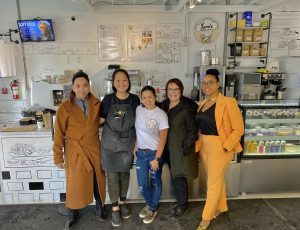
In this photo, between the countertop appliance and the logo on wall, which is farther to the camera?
the logo on wall

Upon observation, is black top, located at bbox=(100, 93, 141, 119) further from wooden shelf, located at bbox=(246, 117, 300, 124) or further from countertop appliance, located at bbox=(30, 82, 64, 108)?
wooden shelf, located at bbox=(246, 117, 300, 124)

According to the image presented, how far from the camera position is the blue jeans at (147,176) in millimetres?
2494

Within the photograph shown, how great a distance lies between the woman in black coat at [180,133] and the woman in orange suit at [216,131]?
0.34 feet

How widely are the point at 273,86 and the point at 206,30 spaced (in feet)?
5.86

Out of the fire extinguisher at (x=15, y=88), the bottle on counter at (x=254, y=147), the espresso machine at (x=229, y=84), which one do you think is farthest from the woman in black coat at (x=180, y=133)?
the fire extinguisher at (x=15, y=88)

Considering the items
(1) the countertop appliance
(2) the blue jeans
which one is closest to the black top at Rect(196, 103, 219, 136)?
(2) the blue jeans

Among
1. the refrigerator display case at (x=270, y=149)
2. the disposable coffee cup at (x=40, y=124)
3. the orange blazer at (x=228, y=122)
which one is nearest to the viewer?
the orange blazer at (x=228, y=122)

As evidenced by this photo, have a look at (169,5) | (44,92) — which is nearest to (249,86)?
(169,5)

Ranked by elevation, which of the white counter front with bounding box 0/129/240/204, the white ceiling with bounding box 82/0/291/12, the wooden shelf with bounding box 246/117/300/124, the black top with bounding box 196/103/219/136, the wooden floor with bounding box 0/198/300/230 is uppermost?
the white ceiling with bounding box 82/0/291/12

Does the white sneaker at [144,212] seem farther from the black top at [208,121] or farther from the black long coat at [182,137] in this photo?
the black top at [208,121]

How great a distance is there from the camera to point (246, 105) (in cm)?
313

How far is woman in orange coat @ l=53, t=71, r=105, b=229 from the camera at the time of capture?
2385mm

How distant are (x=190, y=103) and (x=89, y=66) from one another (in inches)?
140

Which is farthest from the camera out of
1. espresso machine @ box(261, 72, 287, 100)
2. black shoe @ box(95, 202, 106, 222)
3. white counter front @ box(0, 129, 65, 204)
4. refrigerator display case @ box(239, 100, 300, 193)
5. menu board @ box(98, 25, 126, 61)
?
menu board @ box(98, 25, 126, 61)
